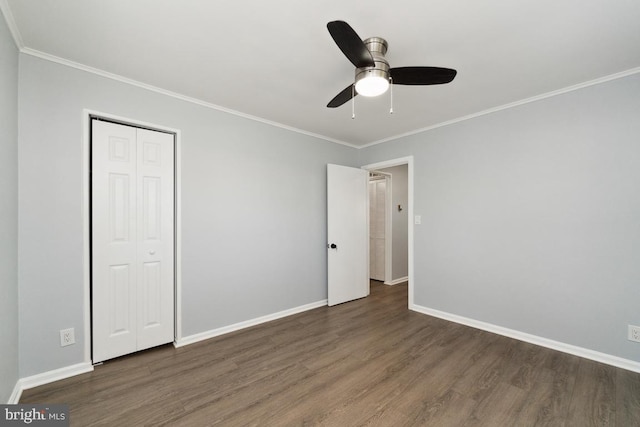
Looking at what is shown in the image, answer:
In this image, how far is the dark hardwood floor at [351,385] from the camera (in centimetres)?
176

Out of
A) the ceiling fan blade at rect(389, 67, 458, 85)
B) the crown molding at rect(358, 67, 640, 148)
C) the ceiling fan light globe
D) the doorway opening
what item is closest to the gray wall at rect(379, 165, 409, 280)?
the doorway opening

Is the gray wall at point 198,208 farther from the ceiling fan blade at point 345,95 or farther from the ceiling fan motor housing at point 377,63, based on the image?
the ceiling fan motor housing at point 377,63

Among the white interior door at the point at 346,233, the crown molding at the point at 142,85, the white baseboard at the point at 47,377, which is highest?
the crown molding at the point at 142,85

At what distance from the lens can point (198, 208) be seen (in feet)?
9.34

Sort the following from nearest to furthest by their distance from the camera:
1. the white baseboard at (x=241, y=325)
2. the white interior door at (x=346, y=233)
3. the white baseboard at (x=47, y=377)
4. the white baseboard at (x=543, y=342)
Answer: the white baseboard at (x=47, y=377) → the white baseboard at (x=543, y=342) → the white baseboard at (x=241, y=325) → the white interior door at (x=346, y=233)

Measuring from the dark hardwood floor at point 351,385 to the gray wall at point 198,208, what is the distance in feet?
1.51

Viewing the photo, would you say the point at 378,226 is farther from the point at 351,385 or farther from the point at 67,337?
the point at 67,337

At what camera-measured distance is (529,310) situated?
2.80 meters

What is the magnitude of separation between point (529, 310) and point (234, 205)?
11.0 ft

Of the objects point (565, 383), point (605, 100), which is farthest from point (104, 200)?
point (605, 100)

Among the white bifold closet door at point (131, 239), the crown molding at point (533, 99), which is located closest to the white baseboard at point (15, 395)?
the white bifold closet door at point (131, 239)

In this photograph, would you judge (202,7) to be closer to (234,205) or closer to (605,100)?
(234,205)

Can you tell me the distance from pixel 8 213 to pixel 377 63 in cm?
260

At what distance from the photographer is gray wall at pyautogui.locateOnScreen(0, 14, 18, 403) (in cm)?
164
